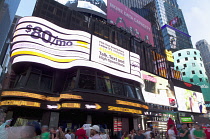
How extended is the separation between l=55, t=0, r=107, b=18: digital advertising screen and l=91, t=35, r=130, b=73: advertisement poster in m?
16.4

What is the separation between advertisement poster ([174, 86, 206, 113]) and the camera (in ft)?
137

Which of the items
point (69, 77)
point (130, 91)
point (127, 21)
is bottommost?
point (130, 91)

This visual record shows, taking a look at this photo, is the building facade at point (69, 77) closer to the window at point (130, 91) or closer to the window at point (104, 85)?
the window at point (104, 85)

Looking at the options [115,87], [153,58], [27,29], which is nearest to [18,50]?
[27,29]

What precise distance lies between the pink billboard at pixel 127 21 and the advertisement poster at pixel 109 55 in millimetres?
15374

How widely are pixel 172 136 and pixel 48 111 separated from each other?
1488cm

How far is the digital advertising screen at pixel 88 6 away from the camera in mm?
37219

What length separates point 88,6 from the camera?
38.5 m

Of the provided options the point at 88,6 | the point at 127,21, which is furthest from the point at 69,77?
the point at 127,21

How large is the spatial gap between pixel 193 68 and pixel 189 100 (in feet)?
136

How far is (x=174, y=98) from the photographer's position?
40281mm

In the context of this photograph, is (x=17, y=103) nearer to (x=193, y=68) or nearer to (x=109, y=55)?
(x=109, y=55)

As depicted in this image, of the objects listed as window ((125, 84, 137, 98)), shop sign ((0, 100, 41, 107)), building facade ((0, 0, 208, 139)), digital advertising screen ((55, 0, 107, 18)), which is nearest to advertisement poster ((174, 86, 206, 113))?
building facade ((0, 0, 208, 139))

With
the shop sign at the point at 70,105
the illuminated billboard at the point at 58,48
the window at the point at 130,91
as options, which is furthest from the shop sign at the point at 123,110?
the illuminated billboard at the point at 58,48
